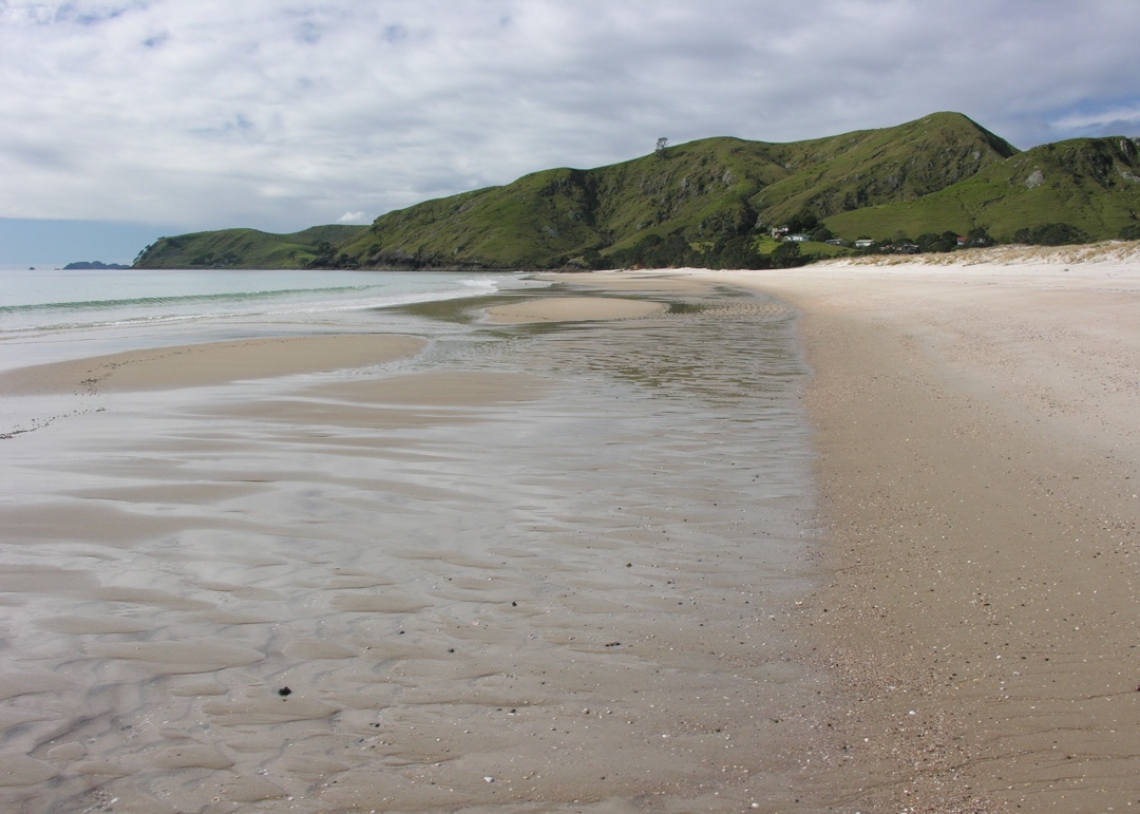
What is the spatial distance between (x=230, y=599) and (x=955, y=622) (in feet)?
14.5

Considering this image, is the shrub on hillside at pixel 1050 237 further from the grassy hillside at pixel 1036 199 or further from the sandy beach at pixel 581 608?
the sandy beach at pixel 581 608

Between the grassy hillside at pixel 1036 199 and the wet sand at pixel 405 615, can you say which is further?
the grassy hillside at pixel 1036 199

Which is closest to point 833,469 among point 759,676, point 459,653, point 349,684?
point 759,676

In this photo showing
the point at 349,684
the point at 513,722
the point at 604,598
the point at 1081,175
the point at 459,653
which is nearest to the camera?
the point at 513,722

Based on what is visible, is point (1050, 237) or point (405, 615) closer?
point (405, 615)

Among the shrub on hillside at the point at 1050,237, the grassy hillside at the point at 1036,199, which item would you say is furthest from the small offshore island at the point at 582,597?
the grassy hillside at the point at 1036,199

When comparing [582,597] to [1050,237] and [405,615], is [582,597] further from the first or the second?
[1050,237]

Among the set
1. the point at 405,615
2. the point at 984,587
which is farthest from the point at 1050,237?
the point at 405,615

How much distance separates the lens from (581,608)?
15.6 feet

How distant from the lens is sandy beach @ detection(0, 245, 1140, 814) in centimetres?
318

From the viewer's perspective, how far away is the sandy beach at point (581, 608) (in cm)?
318

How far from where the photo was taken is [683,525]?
6.29 metres

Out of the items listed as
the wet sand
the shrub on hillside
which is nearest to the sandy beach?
the wet sand

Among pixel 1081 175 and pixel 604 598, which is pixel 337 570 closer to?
pixel 604 598
